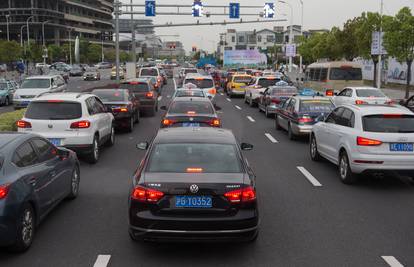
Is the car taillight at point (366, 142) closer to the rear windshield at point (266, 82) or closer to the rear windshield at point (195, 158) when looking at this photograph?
the rear windshield at point (195, 158)

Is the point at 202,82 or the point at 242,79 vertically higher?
the point at 202,82

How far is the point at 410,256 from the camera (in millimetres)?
6363

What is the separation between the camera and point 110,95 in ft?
60.0

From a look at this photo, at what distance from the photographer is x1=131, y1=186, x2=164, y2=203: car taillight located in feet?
19.3

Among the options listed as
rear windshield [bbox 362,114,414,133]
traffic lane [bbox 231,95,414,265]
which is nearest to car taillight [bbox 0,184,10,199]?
traffic lane [bbox 231,95,414,265]

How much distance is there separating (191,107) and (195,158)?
272 inches

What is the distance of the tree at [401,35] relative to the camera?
1252 inches

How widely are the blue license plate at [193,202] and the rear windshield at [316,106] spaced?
35.1ft

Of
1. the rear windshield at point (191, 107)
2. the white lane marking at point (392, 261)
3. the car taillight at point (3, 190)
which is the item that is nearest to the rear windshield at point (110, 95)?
the rear windshield at point (191, 107)

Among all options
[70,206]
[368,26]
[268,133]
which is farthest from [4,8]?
[70,206]

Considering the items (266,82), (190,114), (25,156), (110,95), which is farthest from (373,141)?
(266,82)

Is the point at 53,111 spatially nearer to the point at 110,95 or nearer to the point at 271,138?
the point at 110,95

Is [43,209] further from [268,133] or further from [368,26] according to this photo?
[368,26]

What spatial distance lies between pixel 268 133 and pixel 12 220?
13280 millimetres
